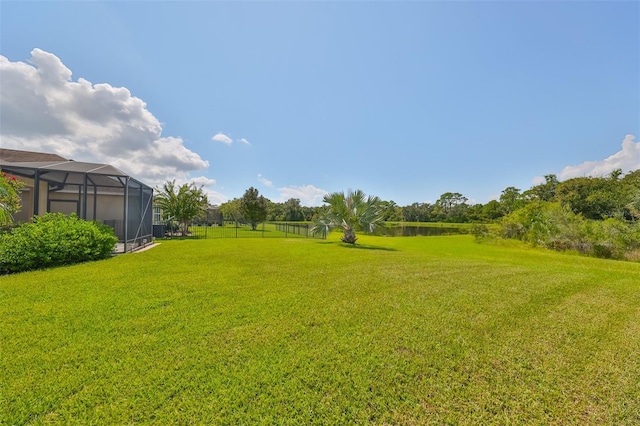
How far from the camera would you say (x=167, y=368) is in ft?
7.13

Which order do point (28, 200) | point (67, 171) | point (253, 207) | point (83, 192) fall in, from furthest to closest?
1. point (253, 207)
2. point (28, 200)
3. point (83, 192)
4. point (67, 171)

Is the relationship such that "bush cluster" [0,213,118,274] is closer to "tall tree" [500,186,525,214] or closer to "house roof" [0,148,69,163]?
"house roof" [0,148,69,163]

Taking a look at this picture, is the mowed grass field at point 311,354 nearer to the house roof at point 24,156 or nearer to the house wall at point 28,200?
the house wall at point 28,200

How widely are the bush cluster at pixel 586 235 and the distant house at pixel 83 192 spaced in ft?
67.8

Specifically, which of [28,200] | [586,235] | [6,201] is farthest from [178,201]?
[586,235]

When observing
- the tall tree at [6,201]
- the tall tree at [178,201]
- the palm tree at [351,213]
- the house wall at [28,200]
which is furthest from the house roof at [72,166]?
the palm tree at [351,213]

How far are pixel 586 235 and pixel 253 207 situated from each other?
949 inches

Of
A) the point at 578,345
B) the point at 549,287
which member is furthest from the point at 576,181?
the point at 578,345

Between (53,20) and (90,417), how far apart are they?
10.4 metres

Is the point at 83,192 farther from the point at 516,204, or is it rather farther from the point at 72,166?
the point at 516,204

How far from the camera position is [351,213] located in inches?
516

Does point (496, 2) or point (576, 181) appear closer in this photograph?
point (496, 2)

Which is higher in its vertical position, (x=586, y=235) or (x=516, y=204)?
(x=516, y=204)

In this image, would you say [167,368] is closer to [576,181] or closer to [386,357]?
[386,357]
